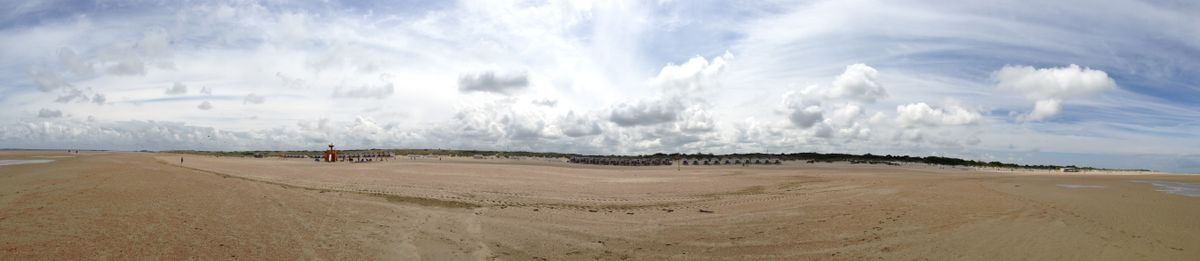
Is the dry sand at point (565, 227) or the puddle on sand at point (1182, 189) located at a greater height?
the puddle on sand at point (1182, 189)

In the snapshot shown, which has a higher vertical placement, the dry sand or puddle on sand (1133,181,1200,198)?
puddle on sand (1133,181,1200,198)

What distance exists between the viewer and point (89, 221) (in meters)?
9.45

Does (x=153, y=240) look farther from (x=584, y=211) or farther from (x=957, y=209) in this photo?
(x=957, y=209)

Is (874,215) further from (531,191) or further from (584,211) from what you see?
(531,191)

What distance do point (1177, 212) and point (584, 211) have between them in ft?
44.2

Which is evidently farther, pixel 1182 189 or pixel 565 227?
pixel 1182 189

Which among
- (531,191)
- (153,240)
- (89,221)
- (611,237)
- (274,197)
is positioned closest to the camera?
(153,240)

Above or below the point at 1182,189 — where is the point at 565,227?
below

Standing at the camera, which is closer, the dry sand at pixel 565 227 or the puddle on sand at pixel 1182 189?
the dry sand at pixel 565 227

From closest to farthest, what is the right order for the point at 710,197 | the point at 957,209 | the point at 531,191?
the point at 957,209, the point at 710,197, the point at 531,191

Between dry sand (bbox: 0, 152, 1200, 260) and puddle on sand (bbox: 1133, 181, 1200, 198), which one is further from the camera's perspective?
puddle on sand (bbox: 1133, 181, 1200, 198)

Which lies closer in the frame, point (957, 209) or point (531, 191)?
point (957, 209)

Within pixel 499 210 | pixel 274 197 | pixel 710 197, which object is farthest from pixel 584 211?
pixel 274 197

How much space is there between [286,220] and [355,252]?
3.54 m
